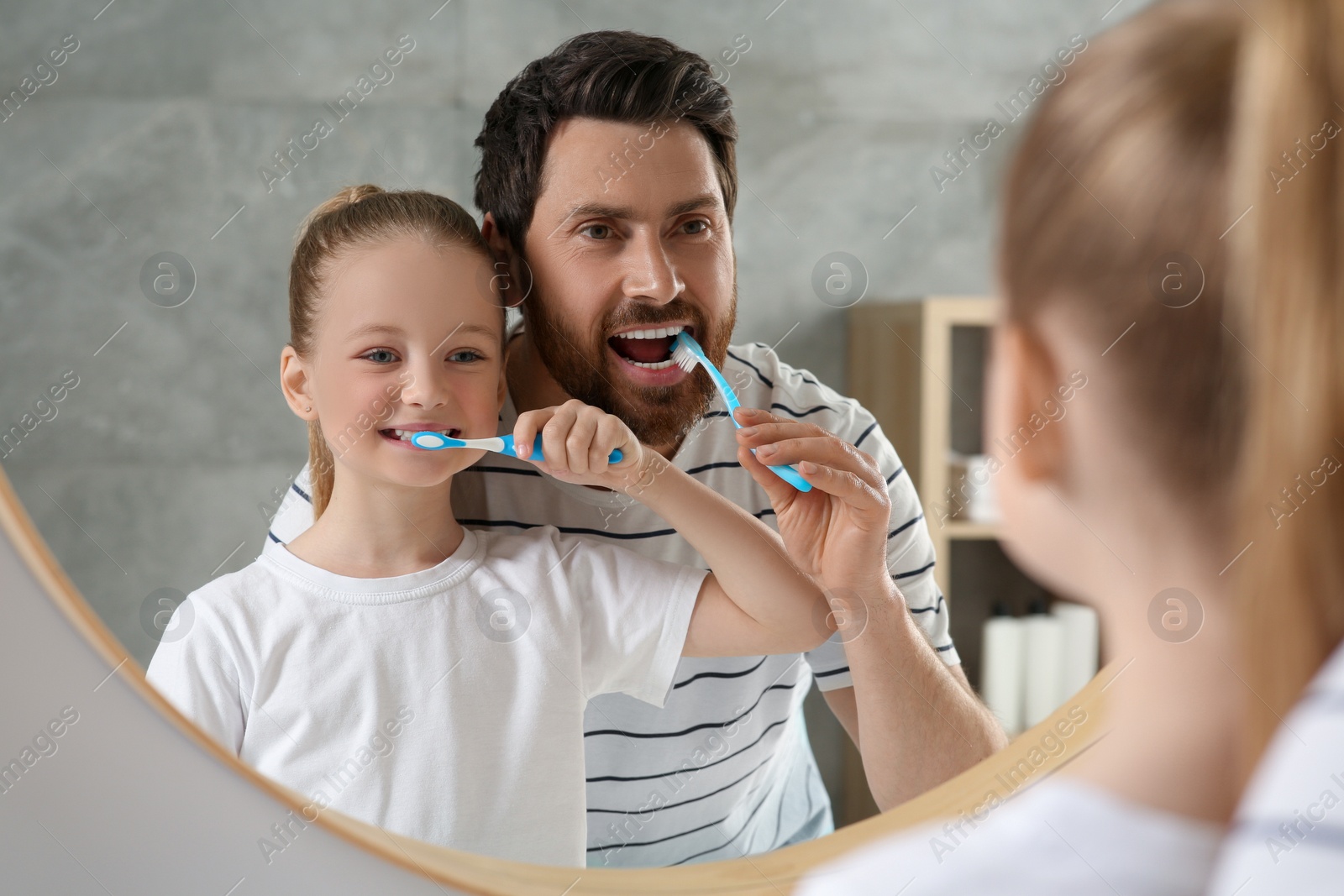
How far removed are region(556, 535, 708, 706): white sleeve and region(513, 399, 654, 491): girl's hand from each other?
1.5 inches

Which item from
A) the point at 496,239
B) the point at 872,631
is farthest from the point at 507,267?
the point at 872,631

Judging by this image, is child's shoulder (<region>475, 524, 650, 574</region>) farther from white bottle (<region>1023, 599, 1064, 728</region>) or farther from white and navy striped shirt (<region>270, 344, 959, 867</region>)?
white bottle (<region>1023, 599, 1064, 728</region>)

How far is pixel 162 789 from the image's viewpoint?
312 mm

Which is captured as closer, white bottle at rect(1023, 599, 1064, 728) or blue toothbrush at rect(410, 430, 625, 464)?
blue toothbrush at rect(410, 430, 625, 464)

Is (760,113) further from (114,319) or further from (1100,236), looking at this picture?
(114,319)

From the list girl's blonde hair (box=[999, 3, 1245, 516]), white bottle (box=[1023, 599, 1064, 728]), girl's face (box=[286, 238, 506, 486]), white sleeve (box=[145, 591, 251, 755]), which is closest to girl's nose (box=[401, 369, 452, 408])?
girl's face (box=[286, 238, 506, 486])

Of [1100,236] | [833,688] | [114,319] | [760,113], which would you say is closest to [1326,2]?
[1100,236]

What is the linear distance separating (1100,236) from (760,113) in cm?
17

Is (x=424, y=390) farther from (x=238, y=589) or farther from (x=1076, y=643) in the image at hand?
(x=1076, y=643)

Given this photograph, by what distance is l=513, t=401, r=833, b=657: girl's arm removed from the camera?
37 centimetres

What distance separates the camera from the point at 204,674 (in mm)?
349

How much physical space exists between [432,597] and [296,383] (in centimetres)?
10

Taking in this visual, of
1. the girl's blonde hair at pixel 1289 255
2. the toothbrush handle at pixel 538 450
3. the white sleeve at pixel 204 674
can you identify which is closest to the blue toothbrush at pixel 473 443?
the toothbrush handle at pixel 538 450

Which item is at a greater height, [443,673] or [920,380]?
[920,380]
